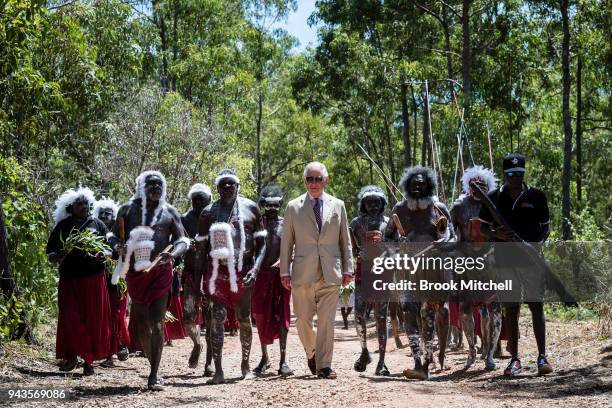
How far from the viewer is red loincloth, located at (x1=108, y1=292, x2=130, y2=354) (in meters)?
11.4

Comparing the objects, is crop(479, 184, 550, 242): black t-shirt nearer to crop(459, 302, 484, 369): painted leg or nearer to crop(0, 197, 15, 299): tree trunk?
crop(459, 302, 484, 369): painted leg

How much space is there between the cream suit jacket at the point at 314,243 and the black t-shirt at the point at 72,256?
7.70 feet

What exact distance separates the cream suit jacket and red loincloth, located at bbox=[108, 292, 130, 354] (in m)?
2.81

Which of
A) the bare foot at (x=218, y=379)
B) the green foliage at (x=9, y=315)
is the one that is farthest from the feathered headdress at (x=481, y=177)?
the green foliage at (x=9, y=315)

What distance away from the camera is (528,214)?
9695 mm

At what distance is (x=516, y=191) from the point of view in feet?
32.2

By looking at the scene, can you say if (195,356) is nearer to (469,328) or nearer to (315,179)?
(315,179)

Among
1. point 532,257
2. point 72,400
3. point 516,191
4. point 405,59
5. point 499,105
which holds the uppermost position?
point 405,59

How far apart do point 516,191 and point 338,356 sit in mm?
5025

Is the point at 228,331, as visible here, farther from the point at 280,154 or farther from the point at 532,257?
the point at 280,154

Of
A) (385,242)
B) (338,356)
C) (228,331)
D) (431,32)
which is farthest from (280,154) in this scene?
(385,242)

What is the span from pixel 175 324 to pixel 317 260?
16.9 ft

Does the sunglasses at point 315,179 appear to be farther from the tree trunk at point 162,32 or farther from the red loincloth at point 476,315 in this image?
the tree trunk at point 162,32

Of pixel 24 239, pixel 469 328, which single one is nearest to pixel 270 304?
pixel 469 328
